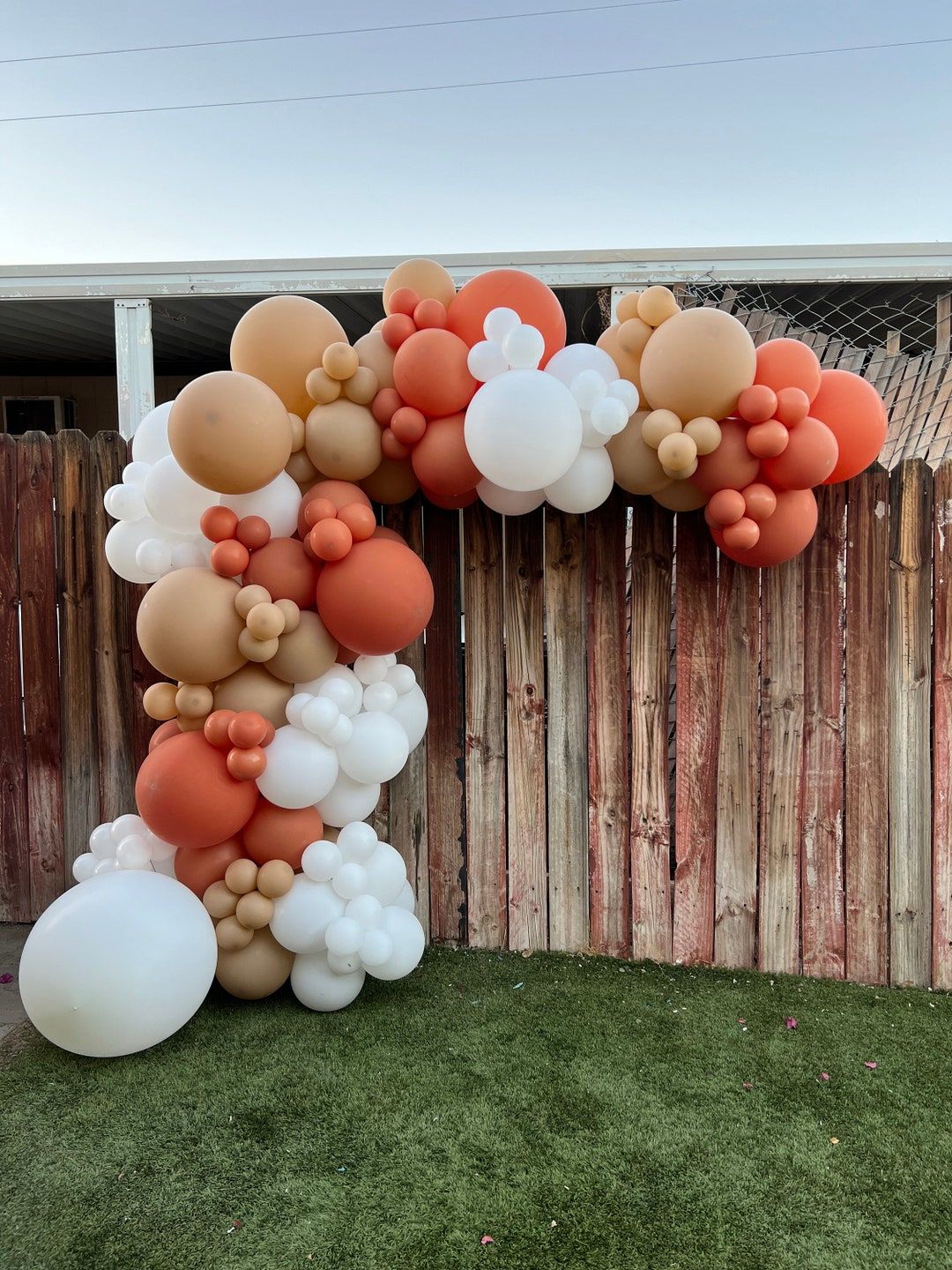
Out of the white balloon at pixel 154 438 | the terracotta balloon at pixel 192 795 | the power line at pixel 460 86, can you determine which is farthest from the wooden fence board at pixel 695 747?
the power line at pixel 460 86

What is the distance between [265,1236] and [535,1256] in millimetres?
513

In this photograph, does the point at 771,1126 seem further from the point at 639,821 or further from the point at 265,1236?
the point at 265,1236

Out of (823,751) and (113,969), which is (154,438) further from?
(823,751)

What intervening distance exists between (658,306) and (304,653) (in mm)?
1356

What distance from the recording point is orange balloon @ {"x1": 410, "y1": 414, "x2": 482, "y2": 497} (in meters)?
2.29

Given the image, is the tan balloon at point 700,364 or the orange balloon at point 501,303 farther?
the orange balloon at point 501,303

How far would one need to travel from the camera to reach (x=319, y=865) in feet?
7.56

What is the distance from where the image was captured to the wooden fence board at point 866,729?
2572 millimetres

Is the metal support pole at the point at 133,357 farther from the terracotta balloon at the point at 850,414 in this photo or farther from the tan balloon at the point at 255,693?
the terracotta balloon at the point at 850,414

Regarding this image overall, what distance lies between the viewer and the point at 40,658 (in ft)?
9.83

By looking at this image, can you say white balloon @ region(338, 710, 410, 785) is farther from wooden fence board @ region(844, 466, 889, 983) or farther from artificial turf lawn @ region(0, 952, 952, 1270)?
wooden fence board @ region(844, 466, 889, 983)

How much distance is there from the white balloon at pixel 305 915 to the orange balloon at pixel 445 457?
46.8 inches

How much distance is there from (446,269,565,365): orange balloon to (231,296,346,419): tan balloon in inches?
13.4

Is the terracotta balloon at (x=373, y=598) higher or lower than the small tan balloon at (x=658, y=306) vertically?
lower
